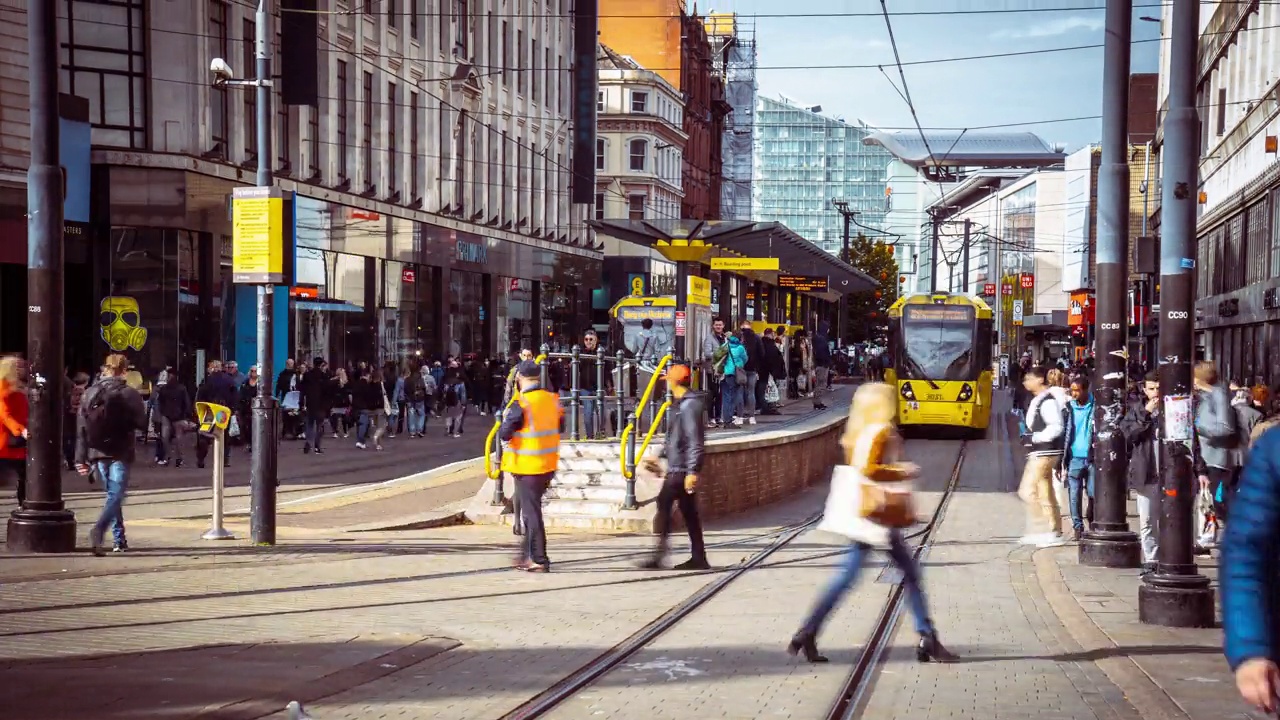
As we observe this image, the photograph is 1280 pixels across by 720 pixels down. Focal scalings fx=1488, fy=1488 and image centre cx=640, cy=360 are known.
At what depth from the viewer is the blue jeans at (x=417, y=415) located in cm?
3212

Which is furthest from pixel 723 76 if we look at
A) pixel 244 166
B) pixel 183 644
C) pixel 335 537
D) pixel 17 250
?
pixel 183 644

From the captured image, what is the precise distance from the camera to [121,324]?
2939 cm

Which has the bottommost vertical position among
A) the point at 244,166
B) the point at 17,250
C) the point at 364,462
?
the point at 364,462

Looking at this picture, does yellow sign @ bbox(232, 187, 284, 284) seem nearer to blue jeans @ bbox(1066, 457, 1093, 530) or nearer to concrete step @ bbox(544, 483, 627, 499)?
concrete step @ bbox(544, 483, 627, 499)

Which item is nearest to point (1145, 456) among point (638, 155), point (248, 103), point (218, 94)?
point (218, 94)

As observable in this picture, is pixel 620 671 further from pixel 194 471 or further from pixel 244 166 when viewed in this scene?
pixel 244 166

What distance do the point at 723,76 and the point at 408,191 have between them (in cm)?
5912

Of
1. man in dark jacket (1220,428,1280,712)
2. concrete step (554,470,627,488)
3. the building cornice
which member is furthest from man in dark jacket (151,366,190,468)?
man in dark jacket (1220,428,1280,712)

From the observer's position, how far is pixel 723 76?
98.4 metres

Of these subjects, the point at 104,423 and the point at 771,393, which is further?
the point at 771,393

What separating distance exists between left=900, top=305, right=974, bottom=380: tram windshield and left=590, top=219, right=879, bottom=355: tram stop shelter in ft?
12.0

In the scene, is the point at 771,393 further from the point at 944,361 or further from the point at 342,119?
the point at 342,119

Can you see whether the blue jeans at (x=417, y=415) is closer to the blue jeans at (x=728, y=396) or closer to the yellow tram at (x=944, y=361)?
the blue jeans at (x=728, y=396)

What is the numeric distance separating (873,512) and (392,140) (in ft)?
113
